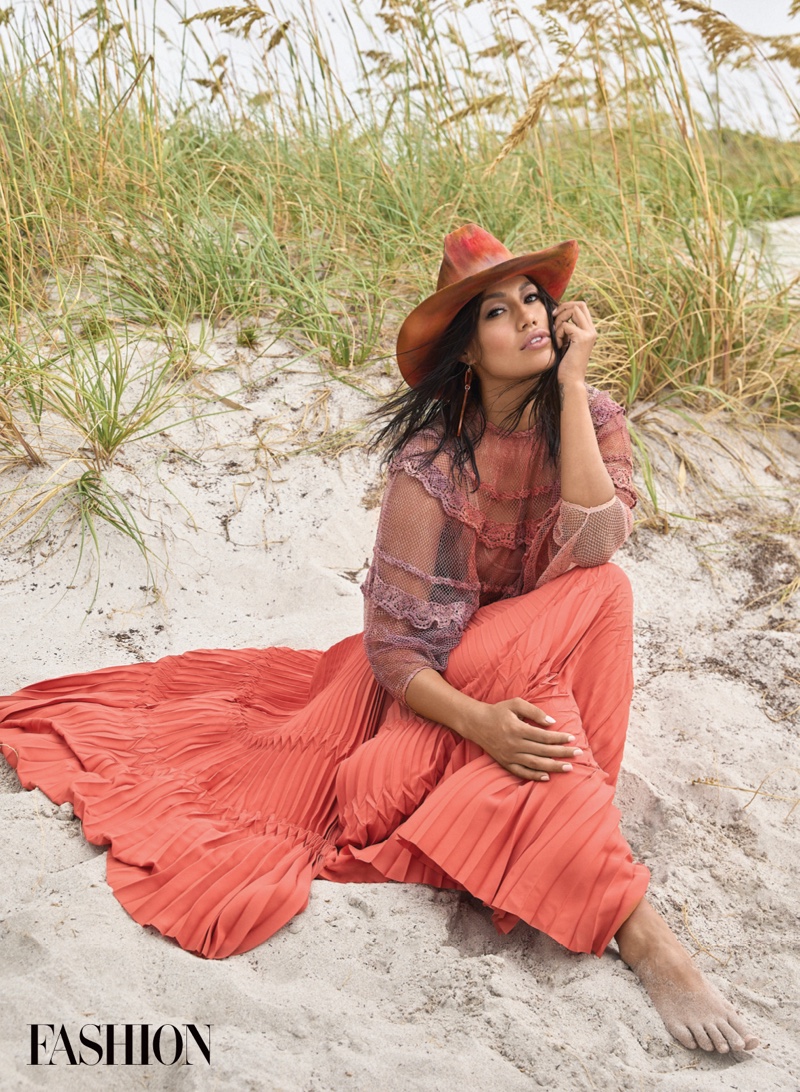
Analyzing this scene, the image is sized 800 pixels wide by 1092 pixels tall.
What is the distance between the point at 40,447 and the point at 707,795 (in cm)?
245

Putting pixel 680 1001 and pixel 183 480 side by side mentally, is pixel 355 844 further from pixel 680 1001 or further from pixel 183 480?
pixel 183 480

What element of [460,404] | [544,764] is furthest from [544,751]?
[460,404]

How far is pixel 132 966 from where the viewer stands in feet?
5.95

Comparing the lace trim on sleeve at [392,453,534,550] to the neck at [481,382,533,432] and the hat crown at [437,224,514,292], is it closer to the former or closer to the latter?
the neck at [481,382,533,432]

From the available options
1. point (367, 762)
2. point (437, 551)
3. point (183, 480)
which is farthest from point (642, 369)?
point (367, 762)

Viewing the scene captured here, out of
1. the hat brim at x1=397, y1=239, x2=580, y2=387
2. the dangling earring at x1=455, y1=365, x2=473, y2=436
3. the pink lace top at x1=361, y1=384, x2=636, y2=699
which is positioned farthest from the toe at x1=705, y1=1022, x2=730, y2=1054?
the hat brim at x1=397, y1=239, x2=580, y2=387

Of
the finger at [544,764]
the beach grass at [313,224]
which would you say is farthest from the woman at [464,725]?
the beach grass at [313,224]

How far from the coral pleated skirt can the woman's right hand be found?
26mm

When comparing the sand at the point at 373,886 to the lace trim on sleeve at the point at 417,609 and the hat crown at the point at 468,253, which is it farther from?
the hat crown at the point at 468,253

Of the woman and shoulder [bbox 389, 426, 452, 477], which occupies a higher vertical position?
shoulder [bbox 389, 426, 452, 477]

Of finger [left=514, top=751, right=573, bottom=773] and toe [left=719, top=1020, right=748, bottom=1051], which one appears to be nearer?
toe [left=719, top=1020, right=748, bottom=1051]

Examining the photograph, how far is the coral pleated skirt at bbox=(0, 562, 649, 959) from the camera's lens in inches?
74.4

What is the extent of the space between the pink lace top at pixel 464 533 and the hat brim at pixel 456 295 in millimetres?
168

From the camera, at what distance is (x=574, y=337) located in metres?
2.20
